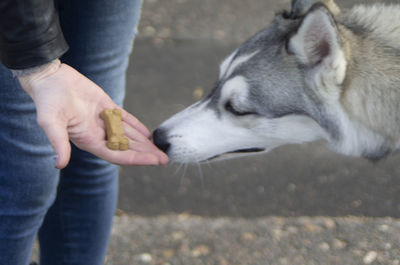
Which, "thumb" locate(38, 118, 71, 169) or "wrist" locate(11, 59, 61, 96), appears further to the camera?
"wrist" locate(11, 59, 61, 96)

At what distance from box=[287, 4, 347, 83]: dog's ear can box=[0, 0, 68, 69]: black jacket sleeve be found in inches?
38.4

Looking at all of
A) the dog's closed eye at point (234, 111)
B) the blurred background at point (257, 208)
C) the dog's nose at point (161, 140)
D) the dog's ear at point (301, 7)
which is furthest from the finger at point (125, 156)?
the blurred background at point (257, 208)

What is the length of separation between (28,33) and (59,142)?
14.5 inches

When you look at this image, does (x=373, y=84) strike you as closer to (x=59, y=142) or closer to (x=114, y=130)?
(x=114, y=130)

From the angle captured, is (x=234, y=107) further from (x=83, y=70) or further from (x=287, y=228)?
(x=287, y=228)

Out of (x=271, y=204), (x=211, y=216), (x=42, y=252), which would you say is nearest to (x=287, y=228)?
(x=271, y=204)

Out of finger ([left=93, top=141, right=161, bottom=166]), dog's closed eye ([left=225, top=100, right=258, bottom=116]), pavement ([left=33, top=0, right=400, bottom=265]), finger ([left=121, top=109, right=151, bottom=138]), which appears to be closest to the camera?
finger ([left=93, top=141, right=161, bottom=166])

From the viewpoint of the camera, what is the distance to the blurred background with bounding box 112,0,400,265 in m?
3.25

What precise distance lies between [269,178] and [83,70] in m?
2.15

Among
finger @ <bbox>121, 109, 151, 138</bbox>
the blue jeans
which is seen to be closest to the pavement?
the blue jeans

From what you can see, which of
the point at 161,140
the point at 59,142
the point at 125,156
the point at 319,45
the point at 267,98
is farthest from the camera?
the point at 161,140

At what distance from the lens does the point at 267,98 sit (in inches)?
90.8

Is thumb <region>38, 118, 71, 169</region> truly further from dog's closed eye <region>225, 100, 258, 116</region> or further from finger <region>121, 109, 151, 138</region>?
dog's closed eye <region>225, 100, 258, 116</region>

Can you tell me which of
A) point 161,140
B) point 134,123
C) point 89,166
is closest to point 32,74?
point 134,123
